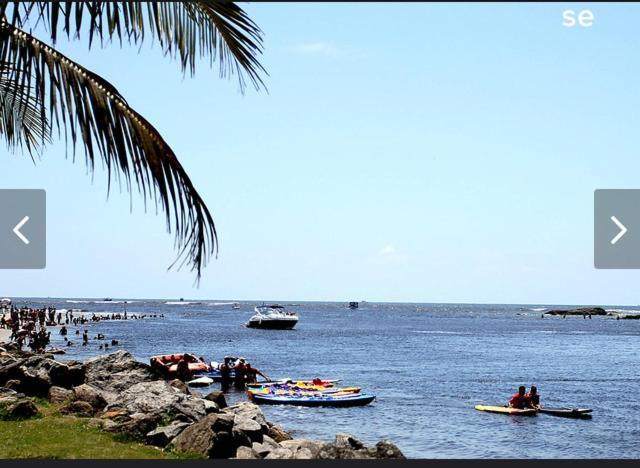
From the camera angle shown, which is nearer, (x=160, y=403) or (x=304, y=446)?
Answer: (x=304, y=446)

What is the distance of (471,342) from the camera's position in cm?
10738

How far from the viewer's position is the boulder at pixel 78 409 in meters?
19.6

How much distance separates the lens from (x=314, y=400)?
40.7 metres

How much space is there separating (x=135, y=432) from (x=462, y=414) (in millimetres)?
26241

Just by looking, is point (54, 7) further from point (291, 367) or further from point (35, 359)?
point (291, 367)

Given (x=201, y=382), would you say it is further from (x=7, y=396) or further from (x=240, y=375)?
(x=7, y=396)

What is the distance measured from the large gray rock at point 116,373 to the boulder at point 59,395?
5.91 metres

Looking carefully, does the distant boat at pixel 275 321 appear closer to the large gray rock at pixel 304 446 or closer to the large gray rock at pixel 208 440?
the large gray rock at pixel 304 446

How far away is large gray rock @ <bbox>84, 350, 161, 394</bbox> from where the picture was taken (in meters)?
28.7

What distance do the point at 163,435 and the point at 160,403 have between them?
320 centimetres

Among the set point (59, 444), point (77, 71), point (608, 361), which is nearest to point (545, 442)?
point (59, 444)

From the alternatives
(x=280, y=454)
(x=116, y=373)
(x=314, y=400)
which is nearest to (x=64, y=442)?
(x=280, y=454)

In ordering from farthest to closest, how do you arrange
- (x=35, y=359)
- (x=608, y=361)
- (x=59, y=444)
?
(x=608, y=361) → (x=35, y=359) → (x=59, y=444)

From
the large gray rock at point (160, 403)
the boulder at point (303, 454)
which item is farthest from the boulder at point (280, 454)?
the large gray rock at point (160, 403)
